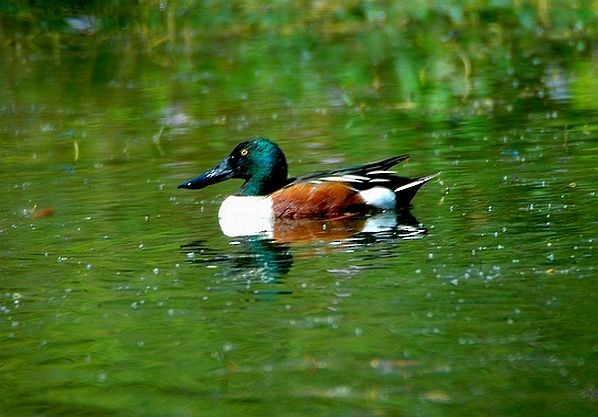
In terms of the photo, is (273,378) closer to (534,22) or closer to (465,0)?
(534,22)

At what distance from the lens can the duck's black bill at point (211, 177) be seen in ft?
35.5

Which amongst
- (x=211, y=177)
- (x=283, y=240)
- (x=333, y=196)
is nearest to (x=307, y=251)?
(x=283, y=240)

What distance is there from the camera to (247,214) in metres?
10.1

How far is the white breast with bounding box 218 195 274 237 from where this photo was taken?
9.88 m

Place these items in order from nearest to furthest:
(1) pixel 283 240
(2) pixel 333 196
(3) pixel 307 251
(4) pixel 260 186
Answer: (3) pixel 307 251
(1) pixel 283 240
(2) pixel 333 196
(4) pixel 260 186

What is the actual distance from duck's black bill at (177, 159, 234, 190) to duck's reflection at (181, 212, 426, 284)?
3.14ft

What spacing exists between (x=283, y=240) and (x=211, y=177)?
5.70ft

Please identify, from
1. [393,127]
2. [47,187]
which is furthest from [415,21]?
[47,187]

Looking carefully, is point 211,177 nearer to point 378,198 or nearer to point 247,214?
point 247,214

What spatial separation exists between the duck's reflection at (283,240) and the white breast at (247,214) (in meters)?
0.06

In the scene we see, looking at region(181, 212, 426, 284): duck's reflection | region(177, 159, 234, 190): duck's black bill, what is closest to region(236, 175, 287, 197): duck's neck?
region(177, 159, 234, 190): duck's black bill

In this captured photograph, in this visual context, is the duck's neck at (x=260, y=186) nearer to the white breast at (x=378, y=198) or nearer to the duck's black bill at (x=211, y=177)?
the duck's black bill at (x=211, y=177)

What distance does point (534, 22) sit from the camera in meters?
21.5

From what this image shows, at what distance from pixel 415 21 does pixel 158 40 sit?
403cm
